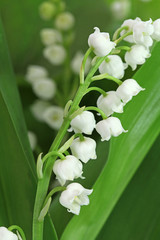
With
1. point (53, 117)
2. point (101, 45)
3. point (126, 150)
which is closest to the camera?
point (101, 45)

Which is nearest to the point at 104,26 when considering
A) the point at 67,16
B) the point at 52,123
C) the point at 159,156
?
the point at 67,16

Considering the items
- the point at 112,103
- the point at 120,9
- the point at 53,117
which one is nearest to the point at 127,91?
the point at 112,103

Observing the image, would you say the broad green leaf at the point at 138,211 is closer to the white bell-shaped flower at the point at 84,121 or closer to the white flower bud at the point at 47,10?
the white bell-shaped flower at the point at 84,121

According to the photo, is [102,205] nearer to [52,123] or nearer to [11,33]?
[52,123]

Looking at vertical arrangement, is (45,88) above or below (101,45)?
below

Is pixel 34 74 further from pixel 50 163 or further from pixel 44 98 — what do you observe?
pixel 50 163

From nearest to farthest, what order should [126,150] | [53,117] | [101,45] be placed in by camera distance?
1. [101,45]
2. [126,150]
3. [53,117]

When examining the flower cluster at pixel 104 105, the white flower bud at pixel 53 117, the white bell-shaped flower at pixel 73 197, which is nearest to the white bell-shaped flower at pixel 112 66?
the flower cluster at pixel 104 105

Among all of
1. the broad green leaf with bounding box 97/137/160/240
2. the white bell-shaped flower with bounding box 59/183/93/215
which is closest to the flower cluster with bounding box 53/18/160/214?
the white bell-shaped flower with bounding box 59/183/93/215
